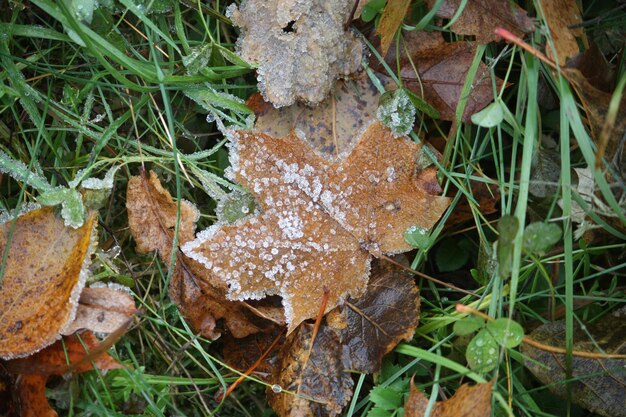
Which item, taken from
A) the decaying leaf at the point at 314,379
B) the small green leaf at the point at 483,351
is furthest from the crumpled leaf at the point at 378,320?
the small green leaf at the point at 483,351

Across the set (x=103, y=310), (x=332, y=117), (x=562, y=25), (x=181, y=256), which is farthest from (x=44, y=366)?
(x=562, y=25)

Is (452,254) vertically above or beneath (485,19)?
beneath

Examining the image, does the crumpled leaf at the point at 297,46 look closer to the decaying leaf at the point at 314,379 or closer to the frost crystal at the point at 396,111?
the frost crystal at the point at 396,111

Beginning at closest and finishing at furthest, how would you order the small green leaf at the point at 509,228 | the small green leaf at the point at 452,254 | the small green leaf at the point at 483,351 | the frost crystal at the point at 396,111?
the small green leaf at the point at 509,228 → the small green leaf at the point at 483,351 → the frost crystal at the point at 396,111 → the small green leaf at the point at 452,254

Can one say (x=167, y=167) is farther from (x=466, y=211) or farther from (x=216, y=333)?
(x=466, y=211)

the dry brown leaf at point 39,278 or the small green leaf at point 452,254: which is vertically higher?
the dry brown leaf at point 39,278

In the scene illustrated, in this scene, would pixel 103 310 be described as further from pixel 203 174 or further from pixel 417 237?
pixel 417 237

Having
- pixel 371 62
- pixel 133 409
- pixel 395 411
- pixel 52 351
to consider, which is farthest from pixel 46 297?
pixel 371 62
